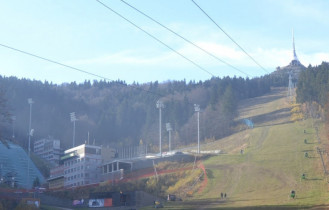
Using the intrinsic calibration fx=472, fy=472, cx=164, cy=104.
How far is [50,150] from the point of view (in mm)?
133500

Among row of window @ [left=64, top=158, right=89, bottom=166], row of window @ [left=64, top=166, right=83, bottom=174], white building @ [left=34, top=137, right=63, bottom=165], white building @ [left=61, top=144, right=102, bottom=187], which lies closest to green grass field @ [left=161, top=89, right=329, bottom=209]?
white building @ [left=61, top=144, right=102, bottom=187]

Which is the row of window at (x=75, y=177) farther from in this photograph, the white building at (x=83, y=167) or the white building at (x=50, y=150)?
the white building at (x=50, y=150)

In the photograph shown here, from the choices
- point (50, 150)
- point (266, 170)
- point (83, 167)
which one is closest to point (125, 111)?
point (50, 150)

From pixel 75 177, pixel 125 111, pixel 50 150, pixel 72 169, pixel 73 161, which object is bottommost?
pixel 75 177

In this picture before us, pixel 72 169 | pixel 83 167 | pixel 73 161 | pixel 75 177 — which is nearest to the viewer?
pixel 83 167

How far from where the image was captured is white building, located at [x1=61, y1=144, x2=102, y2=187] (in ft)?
321

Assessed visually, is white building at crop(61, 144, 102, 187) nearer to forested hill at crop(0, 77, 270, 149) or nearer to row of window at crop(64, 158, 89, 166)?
row of window at crop(64, 158, 89, 166)

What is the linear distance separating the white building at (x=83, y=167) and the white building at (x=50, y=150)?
94.3 ft

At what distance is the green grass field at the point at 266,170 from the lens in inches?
2020

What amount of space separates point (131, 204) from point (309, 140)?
137 feet

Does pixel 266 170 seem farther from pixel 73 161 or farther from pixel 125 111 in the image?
pixel 125 111

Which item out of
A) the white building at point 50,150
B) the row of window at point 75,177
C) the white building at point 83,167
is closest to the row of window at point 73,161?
the white building at point 83,167

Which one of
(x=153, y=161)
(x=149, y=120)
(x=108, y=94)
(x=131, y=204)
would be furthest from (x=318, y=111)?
(x=108, y=94)

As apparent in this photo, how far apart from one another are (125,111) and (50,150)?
25.3 m
